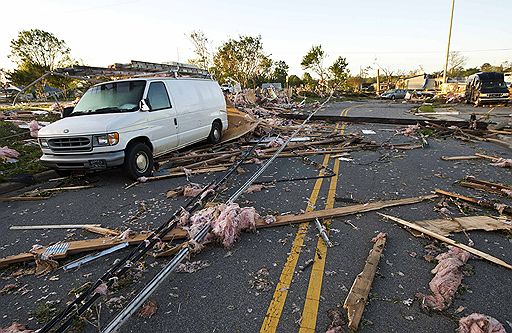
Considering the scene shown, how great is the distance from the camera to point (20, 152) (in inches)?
351

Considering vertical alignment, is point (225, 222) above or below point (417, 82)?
above

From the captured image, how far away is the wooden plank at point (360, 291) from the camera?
2.56 meters

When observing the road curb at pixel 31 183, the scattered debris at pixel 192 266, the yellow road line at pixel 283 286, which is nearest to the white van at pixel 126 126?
the road curb at pixel 31 183

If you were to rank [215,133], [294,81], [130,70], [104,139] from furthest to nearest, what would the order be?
[294,81] < [215,133] < [130,70] < [104,139]

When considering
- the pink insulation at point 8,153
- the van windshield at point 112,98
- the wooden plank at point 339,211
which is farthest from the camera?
the pink insulation at point 8,153

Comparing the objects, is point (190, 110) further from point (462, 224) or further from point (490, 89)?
point (490, 89)

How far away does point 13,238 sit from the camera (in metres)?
4.29

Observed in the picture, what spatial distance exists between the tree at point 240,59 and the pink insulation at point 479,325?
43549mm

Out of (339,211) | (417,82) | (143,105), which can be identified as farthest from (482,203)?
(417,82)

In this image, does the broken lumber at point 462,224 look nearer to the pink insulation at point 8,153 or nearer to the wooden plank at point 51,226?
the wooden plank at point 51,226

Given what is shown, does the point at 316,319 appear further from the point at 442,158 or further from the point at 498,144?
the point at 498,144

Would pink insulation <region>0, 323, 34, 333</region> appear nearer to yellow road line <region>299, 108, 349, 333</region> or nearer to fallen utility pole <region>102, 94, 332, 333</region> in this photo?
fallen utility pole <region>102, 94, 332, 333</region>

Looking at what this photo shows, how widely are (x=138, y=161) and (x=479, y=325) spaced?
631cm

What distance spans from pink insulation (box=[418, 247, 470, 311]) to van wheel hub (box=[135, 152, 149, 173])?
5.82m
